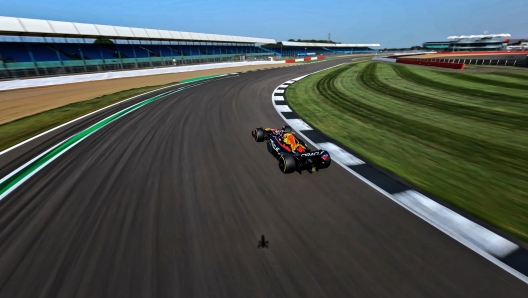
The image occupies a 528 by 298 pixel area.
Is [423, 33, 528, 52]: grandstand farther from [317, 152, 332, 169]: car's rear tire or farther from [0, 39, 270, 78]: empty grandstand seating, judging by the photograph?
[317, 152, 332, 169]: car's rear tire

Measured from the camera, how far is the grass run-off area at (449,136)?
443cm

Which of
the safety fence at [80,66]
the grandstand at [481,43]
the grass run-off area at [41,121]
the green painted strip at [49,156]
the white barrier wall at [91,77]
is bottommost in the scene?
the green painted strip at [49,156]

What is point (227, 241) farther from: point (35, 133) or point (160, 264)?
point (35, 133)

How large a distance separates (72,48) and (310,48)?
3497 inches

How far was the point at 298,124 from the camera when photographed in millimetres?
9203

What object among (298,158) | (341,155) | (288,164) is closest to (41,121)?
(288,164)

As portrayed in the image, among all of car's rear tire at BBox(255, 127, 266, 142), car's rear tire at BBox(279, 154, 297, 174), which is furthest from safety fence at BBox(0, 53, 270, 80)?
car's rear tire at BBox(279, 154, 297, 174)

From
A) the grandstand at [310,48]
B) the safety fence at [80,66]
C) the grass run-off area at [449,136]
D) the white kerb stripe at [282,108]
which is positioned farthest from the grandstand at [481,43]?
the white kerb stripe at [282,108]

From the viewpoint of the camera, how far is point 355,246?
3.21 meters

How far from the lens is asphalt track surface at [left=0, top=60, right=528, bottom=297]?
2693 millimetres

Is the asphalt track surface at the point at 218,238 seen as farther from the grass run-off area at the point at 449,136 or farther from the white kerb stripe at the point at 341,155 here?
the grass run-off area at the point at 449,136

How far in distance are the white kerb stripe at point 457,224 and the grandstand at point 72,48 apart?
2757 centimetres

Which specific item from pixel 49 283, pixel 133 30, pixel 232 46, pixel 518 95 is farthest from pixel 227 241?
pixel 232 46

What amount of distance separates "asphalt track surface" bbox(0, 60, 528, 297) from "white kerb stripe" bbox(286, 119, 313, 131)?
333 centimetres
